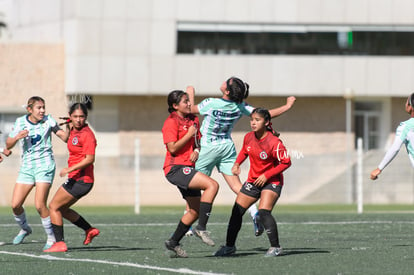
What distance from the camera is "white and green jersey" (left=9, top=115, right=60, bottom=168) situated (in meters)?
12.6

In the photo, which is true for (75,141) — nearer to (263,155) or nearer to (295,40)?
(263,155)

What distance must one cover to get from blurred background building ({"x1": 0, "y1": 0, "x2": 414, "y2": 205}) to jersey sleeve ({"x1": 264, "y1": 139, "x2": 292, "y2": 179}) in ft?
94.3

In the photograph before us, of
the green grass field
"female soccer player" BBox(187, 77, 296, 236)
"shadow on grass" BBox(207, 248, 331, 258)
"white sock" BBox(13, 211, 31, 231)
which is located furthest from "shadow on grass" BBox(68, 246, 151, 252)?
"female soccer player" BBox(187, 77, 296, 236)

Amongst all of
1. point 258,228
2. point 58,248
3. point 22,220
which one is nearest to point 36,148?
point 22,220

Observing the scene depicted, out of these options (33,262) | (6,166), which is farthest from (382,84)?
(33,262)

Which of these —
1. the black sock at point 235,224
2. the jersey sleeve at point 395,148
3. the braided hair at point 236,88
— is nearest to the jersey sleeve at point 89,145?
the braided hair at point 236,88

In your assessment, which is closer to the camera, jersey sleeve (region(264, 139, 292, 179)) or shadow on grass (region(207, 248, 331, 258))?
jersey sleeve (region(264, 139, 292, 179))

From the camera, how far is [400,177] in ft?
118

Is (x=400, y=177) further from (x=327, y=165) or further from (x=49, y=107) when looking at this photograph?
(x=49, y=107)

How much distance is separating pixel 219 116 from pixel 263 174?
2137 millimetres

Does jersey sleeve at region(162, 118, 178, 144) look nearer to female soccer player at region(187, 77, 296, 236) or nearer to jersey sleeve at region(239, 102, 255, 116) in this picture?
female soccer player at region(187, 77, 296, 236)

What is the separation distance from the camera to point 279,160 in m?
10.9

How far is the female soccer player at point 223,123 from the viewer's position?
12.1 metres

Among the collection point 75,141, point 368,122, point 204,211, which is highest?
point 75,141
